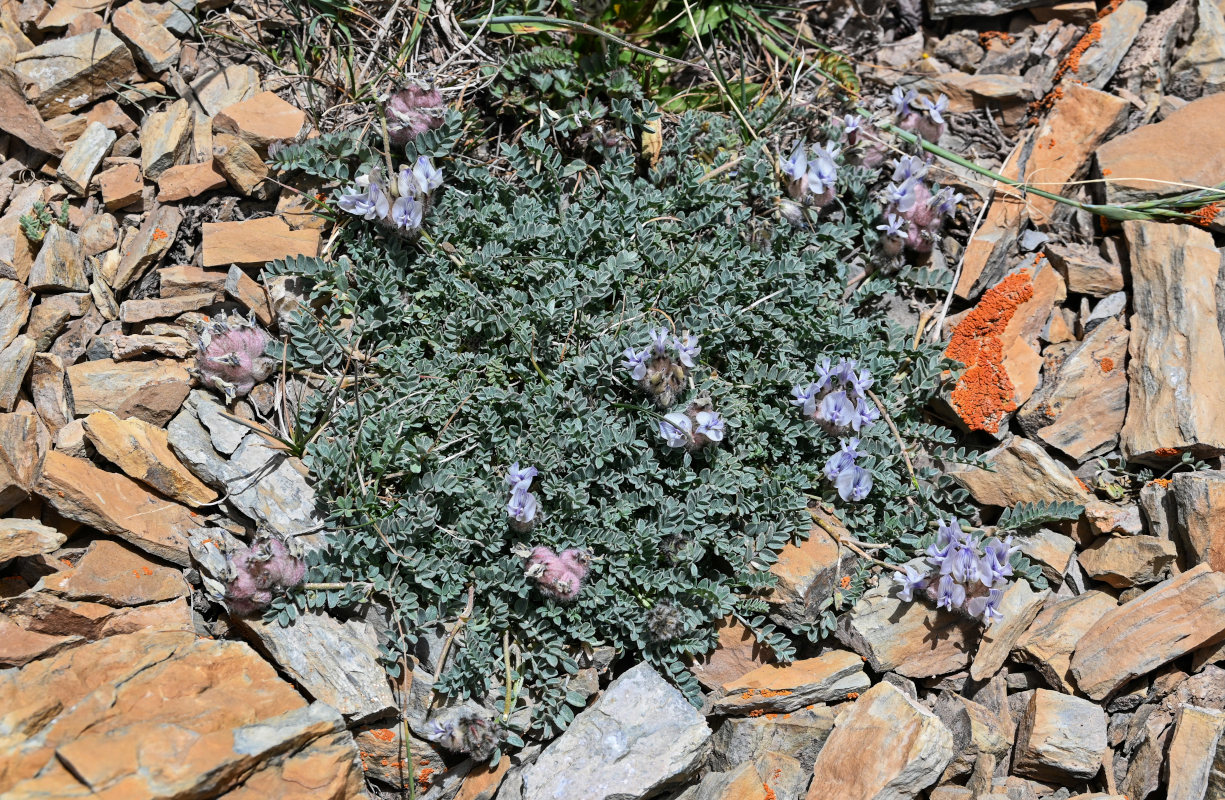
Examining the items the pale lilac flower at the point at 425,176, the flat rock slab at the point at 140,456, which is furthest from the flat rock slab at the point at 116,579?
the pale lilac flower at the point at 425,176

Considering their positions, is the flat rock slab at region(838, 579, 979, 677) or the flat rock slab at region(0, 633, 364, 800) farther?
the flat rock slab at region(838, 579, 979, 677)

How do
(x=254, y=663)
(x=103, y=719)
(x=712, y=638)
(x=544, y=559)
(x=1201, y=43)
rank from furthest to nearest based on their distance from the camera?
(x=1201, y=43), (x=712, y=638), (x=544, y=559), (x=254, y=663), (x=103, y=719)

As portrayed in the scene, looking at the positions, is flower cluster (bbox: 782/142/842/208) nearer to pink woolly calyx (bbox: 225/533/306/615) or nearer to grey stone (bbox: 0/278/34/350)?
pink woolly calyx (bbox: 225/533/306/615)

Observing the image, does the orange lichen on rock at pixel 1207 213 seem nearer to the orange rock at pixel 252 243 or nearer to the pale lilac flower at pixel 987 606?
the pale lilac flower at pixel 987 606

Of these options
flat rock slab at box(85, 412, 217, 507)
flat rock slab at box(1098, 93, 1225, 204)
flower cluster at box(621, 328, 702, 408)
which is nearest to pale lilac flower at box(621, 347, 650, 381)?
flower cluster at box(621, 328, 702, 408)

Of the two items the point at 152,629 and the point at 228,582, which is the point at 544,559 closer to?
the point at 228,582

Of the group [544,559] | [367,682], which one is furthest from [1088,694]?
[367,682]
